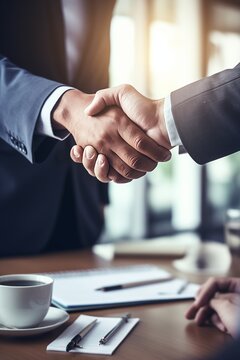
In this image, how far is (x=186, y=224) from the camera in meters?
5.98

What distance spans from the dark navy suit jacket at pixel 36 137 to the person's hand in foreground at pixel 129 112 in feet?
0.41

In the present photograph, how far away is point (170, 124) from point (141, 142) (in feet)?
0.25

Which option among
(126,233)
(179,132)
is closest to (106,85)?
(179,132)

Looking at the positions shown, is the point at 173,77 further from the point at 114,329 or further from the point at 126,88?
the point at 114,329

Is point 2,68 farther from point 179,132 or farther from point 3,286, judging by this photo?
point 3,286

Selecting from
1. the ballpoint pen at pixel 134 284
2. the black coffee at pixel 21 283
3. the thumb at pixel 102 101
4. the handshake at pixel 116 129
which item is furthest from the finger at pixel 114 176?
the black coffee at pixel 21 283

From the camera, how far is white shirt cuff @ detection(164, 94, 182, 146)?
1194 millimetres

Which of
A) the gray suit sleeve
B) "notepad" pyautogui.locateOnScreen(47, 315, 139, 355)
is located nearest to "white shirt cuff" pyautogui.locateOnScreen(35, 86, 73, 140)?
the gray suit sleeve

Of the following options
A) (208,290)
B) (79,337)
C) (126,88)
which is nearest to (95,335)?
(79,337)

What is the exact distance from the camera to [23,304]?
2.55 feet

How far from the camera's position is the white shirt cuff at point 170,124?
1.19m

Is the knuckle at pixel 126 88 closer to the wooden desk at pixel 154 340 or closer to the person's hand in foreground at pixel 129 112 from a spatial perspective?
the person's hand in foreground at pixel 129 112

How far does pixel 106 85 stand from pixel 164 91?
3640 mm

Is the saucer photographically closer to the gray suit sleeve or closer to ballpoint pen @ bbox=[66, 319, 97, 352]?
ballpoint pen @ bbox=[66, 319, 97, 352]
